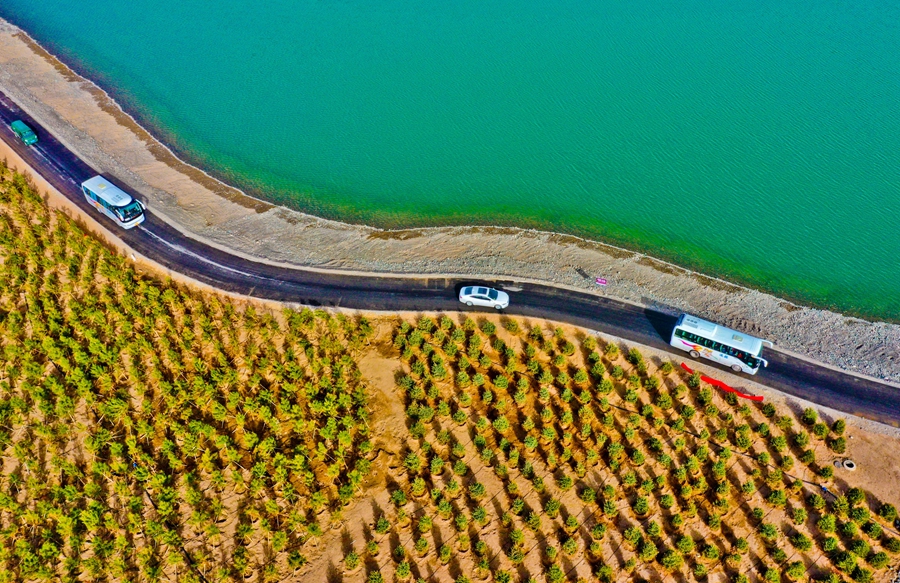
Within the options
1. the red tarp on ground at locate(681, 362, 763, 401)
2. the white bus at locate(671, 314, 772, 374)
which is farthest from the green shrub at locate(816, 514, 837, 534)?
the white bus at locate(671, 314, 772, 374)

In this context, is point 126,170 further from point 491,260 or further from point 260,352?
point 491,260

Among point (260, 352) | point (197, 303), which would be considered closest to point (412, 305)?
point (260, 352)

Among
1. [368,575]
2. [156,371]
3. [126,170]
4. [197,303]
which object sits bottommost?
[368,575]

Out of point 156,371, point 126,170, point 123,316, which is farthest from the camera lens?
point 126,170

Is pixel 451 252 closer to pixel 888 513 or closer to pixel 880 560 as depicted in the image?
pixel 888 513

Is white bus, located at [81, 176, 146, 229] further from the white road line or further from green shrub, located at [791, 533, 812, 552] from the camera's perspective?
green shrub, located at [791, 533, 812, 552]

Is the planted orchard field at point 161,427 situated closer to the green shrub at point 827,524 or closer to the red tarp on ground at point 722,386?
the red tarp on ground at point 722,386

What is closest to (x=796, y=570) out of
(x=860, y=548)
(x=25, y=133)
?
(x=860, y=548)

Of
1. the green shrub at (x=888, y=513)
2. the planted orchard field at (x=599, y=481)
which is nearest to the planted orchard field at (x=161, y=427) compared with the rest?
the planted orchard field at (x=599, y=481)
